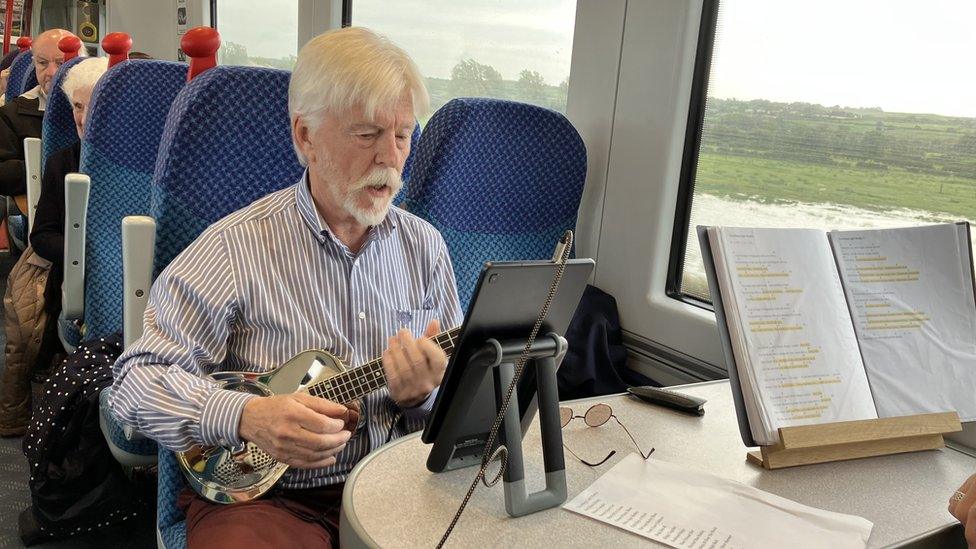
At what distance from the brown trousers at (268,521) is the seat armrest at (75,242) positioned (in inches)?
40.8

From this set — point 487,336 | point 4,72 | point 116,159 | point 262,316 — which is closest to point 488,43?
point 116,159

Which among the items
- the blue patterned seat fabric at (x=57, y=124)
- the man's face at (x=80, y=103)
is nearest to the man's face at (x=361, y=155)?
the man's face at (x=80, y=103)

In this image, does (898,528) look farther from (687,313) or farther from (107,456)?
(107,456)

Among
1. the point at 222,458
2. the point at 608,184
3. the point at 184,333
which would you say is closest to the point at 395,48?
the point at 184,333

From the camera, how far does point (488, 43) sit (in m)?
2.99

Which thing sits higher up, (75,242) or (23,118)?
(23,118)

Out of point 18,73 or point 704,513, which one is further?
point 18,73

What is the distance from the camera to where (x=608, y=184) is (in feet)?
7.54

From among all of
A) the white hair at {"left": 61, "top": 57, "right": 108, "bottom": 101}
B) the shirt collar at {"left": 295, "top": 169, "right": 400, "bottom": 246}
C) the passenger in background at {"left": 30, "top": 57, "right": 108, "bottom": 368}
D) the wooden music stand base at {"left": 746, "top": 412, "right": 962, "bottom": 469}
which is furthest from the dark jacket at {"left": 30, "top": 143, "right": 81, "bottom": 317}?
the wooden music stand base at {"left": 746, "top": 412, "right": 962, "bottom": 469}

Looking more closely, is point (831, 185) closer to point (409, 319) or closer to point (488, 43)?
point (409, 319)

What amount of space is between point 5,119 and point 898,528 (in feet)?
14.4

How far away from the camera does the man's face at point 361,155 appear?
1504 mm

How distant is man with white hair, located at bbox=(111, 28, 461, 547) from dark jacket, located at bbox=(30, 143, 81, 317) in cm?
156

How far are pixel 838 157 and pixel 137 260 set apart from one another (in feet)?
4.92
